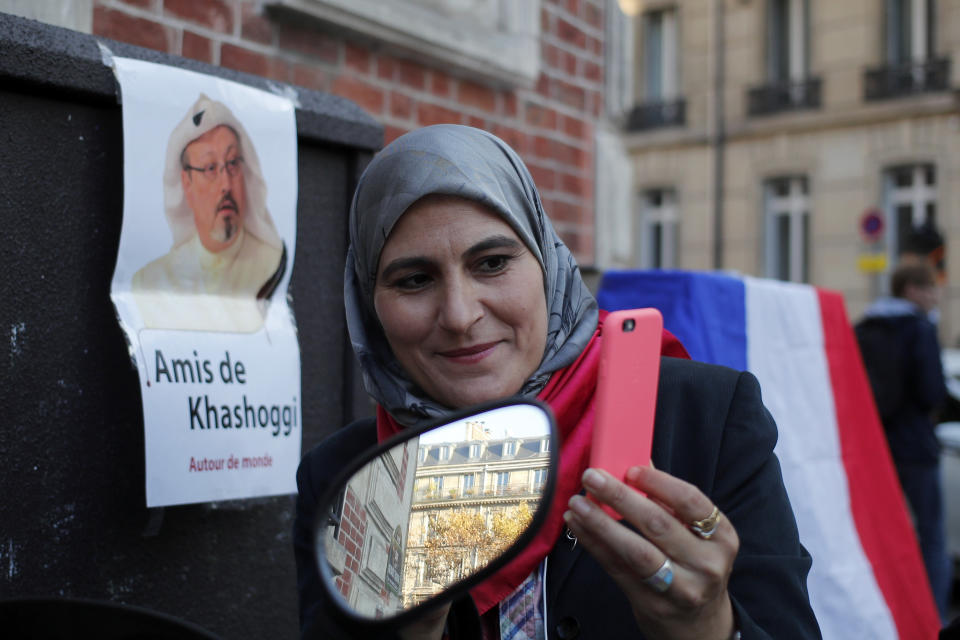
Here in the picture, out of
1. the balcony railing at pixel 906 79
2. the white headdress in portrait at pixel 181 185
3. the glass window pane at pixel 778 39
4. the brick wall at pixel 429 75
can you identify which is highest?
the glass window pane at pixel 778 39

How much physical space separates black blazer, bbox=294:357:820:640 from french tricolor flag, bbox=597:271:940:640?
1.11 metres

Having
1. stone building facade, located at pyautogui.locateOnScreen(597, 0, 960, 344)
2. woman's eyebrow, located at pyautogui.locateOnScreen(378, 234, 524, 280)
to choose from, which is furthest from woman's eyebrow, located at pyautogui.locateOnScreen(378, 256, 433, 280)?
stone building facade, located at pyautogui.locateOnScreen(597, 0, 960, 344)

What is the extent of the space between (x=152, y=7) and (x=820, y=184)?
1911 cm

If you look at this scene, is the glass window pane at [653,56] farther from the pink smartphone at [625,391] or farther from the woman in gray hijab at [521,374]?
the pink smartphone at [625,391]

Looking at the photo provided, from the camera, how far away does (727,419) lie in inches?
66.3

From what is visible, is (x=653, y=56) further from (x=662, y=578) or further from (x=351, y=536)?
(x=351, y=536)

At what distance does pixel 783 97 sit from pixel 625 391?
69.0 feet

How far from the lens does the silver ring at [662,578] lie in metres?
1.17

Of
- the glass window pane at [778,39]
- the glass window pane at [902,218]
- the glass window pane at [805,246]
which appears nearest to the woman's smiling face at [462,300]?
the glass window pane at [902,218]

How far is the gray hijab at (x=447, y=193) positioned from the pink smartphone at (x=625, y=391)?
518 mm

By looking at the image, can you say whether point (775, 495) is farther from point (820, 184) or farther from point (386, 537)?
point (820, 184)

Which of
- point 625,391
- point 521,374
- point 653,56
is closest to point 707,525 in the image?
point 625,391

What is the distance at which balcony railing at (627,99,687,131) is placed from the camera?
2216cm

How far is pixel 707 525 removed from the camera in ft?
3.92
